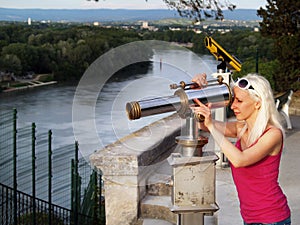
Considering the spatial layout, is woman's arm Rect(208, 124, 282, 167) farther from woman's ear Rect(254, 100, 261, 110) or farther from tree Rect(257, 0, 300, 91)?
tree Rect(257, 0, 300, 91)

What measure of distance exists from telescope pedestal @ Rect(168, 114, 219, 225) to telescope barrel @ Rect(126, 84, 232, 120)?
0.13 meters

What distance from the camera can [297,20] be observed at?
13031mm

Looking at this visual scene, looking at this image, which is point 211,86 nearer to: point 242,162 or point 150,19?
point 242,162

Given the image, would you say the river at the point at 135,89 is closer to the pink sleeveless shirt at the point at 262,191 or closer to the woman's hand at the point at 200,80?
the woman's hand at the point at 200,80

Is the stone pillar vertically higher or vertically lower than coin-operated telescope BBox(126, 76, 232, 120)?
lower

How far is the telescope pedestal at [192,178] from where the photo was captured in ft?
6.86

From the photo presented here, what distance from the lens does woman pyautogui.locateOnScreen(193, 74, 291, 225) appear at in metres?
2.30

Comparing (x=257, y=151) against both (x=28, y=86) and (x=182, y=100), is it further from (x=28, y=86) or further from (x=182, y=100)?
(x=28, y=86)

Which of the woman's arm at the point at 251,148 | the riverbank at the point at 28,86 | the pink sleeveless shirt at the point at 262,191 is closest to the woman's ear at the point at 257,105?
the woman's arm at the point at 251,148

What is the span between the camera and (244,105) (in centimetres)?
234

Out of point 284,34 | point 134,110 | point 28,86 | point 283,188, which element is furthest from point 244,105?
point 28,86

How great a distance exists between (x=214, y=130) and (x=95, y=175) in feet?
8.43

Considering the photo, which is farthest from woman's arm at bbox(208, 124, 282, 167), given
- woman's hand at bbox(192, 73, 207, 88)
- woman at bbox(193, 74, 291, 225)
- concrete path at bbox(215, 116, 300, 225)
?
concrete path at bbox(215, 116, 300, 225)

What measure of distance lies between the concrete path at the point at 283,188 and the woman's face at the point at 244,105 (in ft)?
5.12
